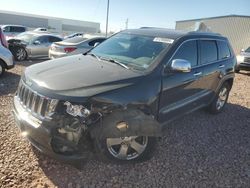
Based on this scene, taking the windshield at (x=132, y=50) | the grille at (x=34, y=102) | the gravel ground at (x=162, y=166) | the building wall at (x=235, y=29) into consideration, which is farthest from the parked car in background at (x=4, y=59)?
the building wall at (x=235, y=29)

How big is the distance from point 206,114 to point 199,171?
100 inches

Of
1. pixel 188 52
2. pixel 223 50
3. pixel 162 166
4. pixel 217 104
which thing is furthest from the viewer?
pixel 217 104

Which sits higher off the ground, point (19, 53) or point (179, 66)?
point (179, 66)

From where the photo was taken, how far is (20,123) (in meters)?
3.07

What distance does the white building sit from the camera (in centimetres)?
5675

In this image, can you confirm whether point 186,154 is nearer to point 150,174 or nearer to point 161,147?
point 161,147

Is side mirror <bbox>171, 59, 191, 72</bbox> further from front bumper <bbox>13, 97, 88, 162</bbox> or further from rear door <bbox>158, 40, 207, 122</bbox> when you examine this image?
front bumper <bbox>13, 97, 88, 162</bbox>

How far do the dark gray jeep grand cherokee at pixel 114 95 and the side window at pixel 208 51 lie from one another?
6 centimetres

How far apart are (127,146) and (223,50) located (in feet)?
11.6

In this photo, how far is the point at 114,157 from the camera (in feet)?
10.6

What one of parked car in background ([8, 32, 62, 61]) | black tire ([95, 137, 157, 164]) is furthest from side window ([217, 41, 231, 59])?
parked car in background ([8, 32, 62, 61])

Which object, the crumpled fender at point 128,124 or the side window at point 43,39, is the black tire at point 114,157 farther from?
the side window at point 43,39

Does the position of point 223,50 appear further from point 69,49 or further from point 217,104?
point 69,49

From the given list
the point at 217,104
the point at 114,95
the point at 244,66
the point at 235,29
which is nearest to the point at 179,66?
the point at 114,95
